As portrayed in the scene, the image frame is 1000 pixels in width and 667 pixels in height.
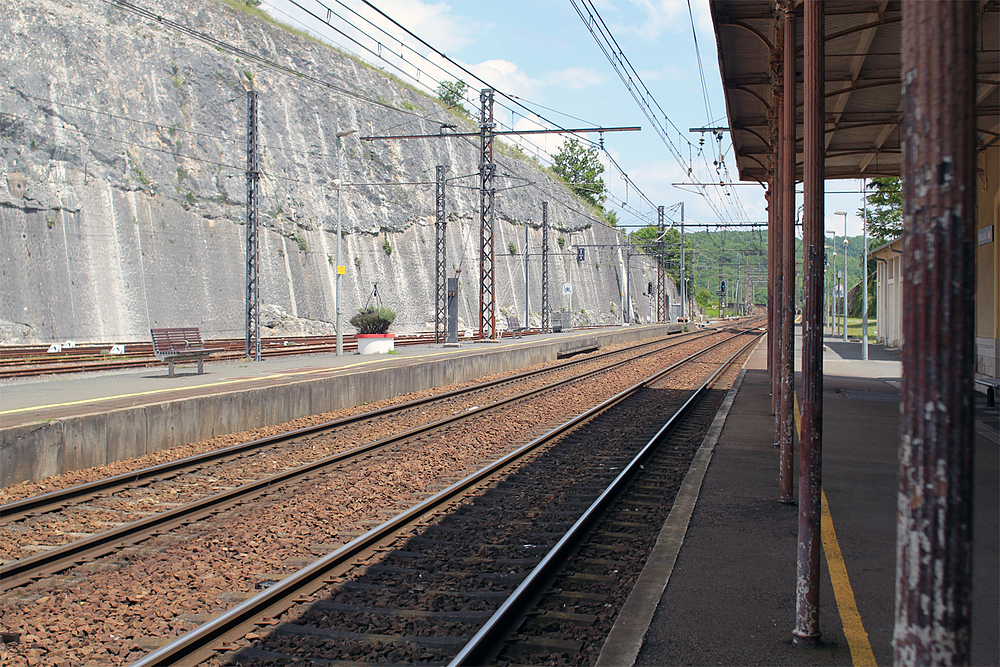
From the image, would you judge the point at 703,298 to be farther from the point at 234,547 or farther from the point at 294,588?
the point at 294,588

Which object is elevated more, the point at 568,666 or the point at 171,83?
the point at 171,83

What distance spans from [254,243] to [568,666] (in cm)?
1939

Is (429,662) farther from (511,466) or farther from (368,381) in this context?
(368,381)

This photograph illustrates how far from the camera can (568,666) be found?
169 inches

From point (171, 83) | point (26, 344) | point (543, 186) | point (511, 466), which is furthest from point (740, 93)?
point (543, 186)

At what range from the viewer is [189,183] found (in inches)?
1585

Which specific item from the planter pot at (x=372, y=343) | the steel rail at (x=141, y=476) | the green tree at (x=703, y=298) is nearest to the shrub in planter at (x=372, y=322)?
the planter pot at (x=372, y=343)

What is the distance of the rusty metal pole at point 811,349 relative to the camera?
4.21 meters

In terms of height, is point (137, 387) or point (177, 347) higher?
point (177, 347)

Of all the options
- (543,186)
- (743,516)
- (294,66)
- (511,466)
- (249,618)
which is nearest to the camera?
(249,618)

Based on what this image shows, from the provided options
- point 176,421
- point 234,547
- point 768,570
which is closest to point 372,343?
point 176,421

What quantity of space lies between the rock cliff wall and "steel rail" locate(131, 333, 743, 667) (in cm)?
2859

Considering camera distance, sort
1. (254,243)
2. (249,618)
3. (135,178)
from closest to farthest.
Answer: (249,618), (254,243), (135,178)

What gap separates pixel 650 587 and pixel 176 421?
328 inches
